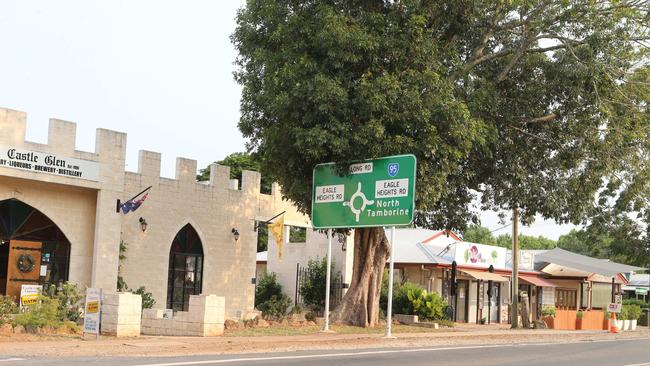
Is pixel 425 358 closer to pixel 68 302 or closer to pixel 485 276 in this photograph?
pixel 68 302

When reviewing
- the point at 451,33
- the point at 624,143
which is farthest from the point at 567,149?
the point at 451,33

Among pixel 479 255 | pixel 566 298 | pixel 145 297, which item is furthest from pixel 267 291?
pixel 566 298

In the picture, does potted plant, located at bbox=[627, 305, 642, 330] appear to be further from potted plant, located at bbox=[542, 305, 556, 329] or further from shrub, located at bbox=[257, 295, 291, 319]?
shrub, located at bbox=[257, 295, 291, 319]

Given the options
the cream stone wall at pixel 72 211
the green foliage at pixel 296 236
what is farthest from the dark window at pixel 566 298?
the cream stone wall at pixel 72 211

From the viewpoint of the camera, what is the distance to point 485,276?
123 ft

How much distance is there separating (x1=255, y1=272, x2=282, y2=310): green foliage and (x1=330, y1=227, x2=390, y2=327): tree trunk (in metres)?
9.03

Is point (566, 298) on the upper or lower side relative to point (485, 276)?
lower

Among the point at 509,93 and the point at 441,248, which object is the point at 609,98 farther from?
the point at 441,248

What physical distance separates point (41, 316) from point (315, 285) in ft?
53.9

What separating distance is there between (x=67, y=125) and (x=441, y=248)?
64.9 ft

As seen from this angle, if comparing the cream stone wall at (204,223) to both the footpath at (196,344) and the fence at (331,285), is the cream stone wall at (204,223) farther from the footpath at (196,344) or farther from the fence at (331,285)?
the footpath at (196,344)

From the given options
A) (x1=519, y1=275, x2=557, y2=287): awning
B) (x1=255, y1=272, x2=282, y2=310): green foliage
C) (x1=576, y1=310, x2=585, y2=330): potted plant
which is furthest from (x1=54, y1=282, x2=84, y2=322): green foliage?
(x1=519, y1=275, x2=557, y2=287): awning

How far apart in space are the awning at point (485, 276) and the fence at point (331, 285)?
675cm

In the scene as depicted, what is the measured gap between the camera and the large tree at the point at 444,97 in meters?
21.8
